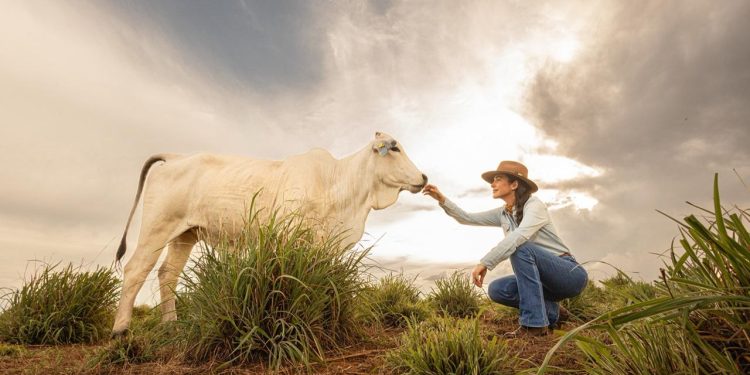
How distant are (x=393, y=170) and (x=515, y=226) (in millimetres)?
1645

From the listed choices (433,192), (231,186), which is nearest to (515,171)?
(433,192)

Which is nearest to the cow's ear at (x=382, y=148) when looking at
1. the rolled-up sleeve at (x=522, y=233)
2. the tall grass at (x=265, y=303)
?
the rolled-up sleeve at (x=522, y=233)

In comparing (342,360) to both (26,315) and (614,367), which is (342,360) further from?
(26,315)

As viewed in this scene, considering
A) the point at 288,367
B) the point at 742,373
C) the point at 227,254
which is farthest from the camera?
the point at 227,254

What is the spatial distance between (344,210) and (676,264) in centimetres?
389

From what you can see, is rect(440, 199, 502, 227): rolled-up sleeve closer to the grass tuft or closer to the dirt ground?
the dirt ground

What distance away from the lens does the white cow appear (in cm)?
500

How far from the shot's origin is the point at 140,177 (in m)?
6.24

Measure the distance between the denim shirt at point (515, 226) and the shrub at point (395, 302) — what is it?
112 cm

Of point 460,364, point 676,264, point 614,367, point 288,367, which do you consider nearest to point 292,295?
point 288,367

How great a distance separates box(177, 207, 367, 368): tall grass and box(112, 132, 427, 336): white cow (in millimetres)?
1595

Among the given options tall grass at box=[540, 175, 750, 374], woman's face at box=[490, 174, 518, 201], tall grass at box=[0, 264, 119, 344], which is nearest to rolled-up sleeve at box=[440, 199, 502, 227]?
woman's face at box=[490, 174, 518, 201]

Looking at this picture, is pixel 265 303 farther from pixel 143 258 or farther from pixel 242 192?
pixel 143 258

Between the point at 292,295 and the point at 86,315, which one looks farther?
the point at 86,315
